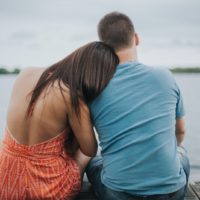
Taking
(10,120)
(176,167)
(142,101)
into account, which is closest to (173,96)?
(142,101)

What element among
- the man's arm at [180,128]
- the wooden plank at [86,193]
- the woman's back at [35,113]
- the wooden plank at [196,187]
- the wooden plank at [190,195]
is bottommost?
the wooden plank at [196,187]

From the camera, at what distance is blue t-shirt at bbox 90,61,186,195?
2459mm

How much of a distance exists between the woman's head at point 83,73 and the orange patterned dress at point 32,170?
211 mm

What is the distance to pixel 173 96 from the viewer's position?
101 inches

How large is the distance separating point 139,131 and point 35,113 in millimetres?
553

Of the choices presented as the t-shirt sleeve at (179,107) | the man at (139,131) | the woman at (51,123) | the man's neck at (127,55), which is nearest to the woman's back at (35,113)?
the woman at (51,123)

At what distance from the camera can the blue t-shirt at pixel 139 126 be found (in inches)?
96.8

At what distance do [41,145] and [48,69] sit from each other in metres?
0.41

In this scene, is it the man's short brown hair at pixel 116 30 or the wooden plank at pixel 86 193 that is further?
the wooden plank at pixel 86 193

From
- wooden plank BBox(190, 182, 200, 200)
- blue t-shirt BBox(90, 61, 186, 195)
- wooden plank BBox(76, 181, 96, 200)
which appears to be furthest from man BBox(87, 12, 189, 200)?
wooden plank BBox(190, 182, 200, 200)

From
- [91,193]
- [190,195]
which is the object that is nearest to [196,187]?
[190,195]

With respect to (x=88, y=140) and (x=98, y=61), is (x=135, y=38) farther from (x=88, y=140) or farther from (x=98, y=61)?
(x=88, y=140)

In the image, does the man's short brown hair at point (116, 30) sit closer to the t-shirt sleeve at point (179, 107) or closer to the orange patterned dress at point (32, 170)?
the t-shirt sleeve at point (179, 107)

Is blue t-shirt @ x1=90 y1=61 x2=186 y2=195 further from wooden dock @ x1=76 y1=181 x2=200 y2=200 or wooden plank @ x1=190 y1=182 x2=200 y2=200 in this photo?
wooden plank @ x1=190 y1=182 x2=200 y2=200
